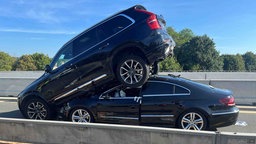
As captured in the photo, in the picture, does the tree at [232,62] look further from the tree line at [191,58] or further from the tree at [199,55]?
the tree at [199,55]

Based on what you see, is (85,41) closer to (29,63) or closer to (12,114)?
(12,114)

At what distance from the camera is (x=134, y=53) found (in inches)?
272

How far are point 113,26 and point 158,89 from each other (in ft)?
6.07

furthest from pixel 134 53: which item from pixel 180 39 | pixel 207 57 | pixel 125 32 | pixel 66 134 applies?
pixel 180 39

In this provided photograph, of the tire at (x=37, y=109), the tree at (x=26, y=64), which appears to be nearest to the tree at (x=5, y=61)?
the tree at (x=26, y=64)

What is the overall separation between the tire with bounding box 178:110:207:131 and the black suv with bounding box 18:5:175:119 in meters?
1.25

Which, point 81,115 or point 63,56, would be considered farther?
point 63,56

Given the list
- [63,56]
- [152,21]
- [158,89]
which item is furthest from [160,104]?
[63,56]

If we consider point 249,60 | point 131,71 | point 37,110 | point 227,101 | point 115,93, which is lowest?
point 37,110

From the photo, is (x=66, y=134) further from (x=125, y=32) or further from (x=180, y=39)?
(x=180, y=39)

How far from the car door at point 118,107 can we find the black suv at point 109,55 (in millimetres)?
292

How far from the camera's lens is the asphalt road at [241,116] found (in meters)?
7.19

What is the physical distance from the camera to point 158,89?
667cm

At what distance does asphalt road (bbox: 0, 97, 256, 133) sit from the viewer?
7188mm
